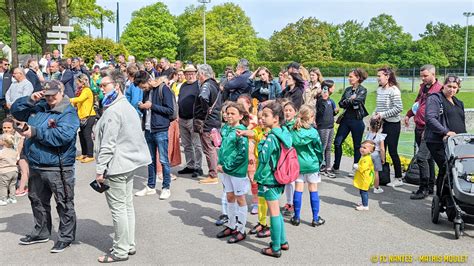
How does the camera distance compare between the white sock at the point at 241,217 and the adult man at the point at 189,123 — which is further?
the adult man at the point at 189,123

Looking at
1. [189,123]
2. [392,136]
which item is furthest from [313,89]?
[189,123]

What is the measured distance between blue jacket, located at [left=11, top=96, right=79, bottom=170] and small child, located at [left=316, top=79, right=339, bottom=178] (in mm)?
4806

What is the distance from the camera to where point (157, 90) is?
24.2ft

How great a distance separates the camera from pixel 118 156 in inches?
194

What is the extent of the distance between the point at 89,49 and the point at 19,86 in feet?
45.9

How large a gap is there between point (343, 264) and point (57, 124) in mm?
3300

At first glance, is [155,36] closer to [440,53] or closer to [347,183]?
[440,53]

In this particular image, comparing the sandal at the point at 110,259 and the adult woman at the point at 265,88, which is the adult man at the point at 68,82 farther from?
the sandal at the point at 110,259

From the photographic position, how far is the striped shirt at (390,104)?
7.87m

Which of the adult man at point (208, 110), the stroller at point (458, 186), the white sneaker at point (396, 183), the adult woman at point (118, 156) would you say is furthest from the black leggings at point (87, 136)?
the stroller at point (458, 186)

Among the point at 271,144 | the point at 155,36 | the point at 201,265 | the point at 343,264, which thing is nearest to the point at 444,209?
the point at 343,264

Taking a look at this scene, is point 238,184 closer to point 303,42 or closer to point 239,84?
point 239,84

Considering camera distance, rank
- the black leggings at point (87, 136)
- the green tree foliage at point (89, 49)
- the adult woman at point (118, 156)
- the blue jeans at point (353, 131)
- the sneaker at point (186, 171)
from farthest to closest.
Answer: the green tree foliage at point (89, 49) → the black leggings at point (87, 136) → the sneaker at point (186, 171) → the blue jeans at point (353, 131) → the adult woman at point (118, 156)

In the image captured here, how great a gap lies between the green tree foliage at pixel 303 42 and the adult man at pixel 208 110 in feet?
201
